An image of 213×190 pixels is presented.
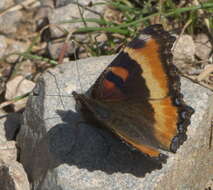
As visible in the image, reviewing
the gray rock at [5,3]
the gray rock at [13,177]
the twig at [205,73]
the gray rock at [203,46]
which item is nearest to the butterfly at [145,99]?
the gray rock at [13,177]

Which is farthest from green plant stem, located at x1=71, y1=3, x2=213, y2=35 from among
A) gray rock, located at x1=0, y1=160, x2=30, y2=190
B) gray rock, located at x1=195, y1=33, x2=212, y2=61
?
gray rock, located at x1=0, y1=160, x2=30, y2=190

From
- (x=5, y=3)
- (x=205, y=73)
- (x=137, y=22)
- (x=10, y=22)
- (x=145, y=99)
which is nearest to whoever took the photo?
(x=145, y=99)

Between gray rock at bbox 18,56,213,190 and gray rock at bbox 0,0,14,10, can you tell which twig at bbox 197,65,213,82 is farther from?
gray rock at bbox 0,0,14,10

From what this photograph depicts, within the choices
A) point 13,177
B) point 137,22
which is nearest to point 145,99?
point 13,177

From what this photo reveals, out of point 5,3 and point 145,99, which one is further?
point 5,3

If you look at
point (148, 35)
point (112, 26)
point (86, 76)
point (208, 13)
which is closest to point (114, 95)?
point (148, 35)

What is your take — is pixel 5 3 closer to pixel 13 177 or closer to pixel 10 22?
pixel 10 22
